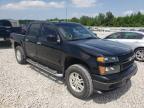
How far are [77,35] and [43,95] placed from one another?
1911 millimetres


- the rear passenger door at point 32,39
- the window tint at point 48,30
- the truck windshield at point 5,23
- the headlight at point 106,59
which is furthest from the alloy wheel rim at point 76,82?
the truck windshield at point 5,23

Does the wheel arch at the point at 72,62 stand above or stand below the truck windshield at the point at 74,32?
below

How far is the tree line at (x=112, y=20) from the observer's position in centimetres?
5184

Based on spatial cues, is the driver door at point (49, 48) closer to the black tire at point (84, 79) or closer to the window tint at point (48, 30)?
the window tint at point (48, 30)

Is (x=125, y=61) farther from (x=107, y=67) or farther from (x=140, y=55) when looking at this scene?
(x=140, y=55)

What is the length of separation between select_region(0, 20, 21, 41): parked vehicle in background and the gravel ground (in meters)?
5.84

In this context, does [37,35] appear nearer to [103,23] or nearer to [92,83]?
[92,83]

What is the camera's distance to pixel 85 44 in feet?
14.5

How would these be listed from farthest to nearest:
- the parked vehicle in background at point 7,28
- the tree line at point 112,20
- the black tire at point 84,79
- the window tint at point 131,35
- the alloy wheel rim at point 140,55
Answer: the tree line at point 112,20 → the parked vehicle in background at point 7,28 → the window tint at point 131,35 → the alloy wheel rim at point 140,55 → the black tire at point 84,79

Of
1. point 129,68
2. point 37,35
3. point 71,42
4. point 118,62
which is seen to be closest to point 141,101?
point 129,68

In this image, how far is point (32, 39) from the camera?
19.7 feet

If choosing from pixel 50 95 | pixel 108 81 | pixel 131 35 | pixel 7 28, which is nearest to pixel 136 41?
pixel 131 35

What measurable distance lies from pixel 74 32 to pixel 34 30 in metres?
1.60

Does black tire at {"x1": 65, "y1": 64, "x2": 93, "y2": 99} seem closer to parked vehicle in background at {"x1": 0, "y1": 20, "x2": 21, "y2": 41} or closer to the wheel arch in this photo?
the wheel arch
